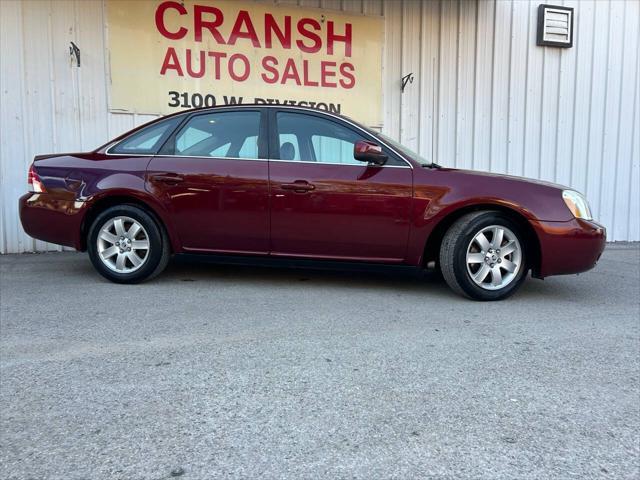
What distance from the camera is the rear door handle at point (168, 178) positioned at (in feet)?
14.9

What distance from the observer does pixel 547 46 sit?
8227 millimetres

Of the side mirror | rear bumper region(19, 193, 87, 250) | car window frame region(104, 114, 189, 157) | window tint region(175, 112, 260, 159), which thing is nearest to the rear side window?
car window frame region(104, 114, 189, 157)

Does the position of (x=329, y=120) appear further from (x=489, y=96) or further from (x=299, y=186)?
(x=489, y=96)

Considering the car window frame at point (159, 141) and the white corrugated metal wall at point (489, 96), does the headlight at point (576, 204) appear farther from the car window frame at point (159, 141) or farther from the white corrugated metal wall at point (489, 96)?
the white corrugated metal wall at point (489, 96)

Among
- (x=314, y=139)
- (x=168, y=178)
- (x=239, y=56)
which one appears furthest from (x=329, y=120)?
(x=239, y=56)

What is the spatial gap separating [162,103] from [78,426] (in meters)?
5.47

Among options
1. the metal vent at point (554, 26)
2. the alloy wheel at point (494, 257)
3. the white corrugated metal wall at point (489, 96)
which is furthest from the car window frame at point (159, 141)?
the metal vent at point (554, 26)

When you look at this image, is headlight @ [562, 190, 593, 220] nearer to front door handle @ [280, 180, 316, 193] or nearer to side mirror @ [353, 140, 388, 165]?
side mirror @ [353, 140, 388, 165]

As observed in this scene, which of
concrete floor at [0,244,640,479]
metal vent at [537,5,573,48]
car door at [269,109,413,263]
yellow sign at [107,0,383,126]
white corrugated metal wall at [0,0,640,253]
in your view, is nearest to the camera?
concrete floor at [0,244,640,479]

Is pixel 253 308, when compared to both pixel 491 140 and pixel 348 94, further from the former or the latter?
pixel 491 140

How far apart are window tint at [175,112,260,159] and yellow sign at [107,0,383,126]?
2021 millimetres

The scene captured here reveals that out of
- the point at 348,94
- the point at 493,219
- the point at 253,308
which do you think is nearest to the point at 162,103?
the point at 348,94

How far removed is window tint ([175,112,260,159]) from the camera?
15.1ft

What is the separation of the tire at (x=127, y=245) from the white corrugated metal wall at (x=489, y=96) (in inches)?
103
